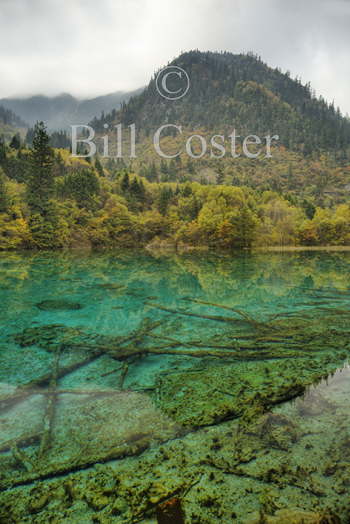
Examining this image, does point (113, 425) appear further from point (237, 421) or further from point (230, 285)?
point (230, 285)

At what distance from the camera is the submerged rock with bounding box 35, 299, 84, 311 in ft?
A: 36.0

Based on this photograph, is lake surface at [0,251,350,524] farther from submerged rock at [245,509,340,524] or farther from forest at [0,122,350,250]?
forest at [0,122,350,250]

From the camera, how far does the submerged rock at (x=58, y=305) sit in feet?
36.0

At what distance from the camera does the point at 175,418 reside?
4082mm

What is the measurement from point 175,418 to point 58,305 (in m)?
8.55

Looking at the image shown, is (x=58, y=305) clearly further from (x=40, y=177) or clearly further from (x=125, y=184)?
(x=125, y=184)

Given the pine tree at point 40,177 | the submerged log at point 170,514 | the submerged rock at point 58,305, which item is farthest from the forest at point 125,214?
the submerged log at point 170,514

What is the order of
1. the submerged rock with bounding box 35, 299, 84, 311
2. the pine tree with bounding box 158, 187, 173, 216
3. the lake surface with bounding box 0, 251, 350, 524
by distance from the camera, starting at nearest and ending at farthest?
1. the lake surface with bounding box 0, 251, 350, 524
2. the submerged rock with bounding box 35, 299, 84, 311
3. the pine tree with bounding box 158, 187, 173, 216

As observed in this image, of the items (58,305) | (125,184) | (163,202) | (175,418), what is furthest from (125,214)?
(175,418)

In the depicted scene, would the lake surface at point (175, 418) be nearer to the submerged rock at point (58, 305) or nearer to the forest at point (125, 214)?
the submerged rock at point (58, 305)

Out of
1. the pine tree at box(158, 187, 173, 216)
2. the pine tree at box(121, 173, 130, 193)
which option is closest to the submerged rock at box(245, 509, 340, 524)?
the pine tree at box(158, 187, 173, 216)

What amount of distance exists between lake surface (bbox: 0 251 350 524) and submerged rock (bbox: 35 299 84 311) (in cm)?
143

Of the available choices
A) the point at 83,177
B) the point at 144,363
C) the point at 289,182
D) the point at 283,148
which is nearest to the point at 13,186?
the point at 83,177

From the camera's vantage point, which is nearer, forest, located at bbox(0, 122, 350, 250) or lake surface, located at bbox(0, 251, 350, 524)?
lake surface, located at bbox(0, 251, 350, 524)
